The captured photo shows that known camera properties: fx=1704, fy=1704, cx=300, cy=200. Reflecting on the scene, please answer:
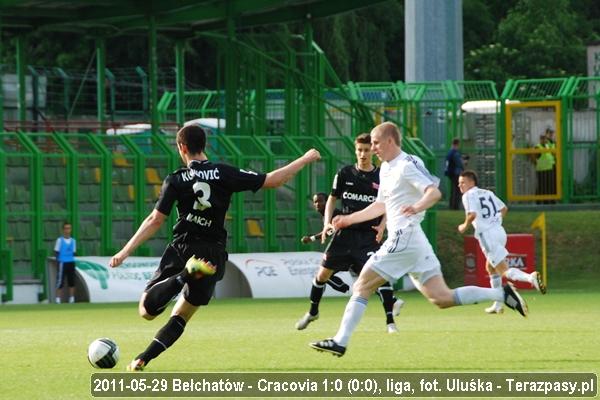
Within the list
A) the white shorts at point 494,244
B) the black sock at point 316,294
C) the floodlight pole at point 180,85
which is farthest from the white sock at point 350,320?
the floodlight pole at point 180,85

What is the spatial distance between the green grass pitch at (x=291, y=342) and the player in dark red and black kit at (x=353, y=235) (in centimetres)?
40

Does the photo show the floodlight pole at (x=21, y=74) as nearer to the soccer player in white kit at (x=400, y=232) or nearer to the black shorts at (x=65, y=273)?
the black shorts at (x=65, y=273)

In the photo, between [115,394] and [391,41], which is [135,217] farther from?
[391,41]

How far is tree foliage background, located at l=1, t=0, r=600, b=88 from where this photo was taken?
5925 cm

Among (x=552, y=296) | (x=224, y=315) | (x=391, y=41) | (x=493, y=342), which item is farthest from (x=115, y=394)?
(x=391, y=41)

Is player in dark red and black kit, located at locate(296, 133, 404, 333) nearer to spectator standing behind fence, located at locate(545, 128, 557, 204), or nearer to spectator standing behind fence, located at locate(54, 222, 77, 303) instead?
spectator standing behind fence, located at locate(54, 222, 77, 303)

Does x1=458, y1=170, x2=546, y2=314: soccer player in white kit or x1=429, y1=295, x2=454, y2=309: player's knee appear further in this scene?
x1=458, y1=170, x2=546, y2=314: soccer player in white kit

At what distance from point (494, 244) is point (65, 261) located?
9292 mm

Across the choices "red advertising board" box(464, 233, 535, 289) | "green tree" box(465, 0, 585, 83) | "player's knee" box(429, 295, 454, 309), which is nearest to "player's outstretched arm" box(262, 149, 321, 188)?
"player's knee" box(429, 295, 454, 309)

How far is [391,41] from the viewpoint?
6931cm

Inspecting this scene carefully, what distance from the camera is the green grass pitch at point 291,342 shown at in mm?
13664

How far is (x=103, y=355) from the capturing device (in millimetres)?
13555

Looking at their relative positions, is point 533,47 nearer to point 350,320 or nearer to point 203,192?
point 350,320

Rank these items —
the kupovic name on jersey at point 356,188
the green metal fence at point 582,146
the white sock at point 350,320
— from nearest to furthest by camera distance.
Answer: the white sock at point 350,320
the kupovic name on jersey at point 356,188
the green metal fence at point 582,146
